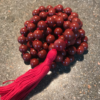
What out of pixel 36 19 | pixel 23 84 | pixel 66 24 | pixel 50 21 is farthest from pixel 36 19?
pixel 23 84

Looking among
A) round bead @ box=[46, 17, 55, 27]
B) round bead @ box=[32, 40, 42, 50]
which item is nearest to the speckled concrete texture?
round bead @ box=[32, 40, 42, 50]

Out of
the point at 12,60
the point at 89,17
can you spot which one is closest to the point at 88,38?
the point at 89,17

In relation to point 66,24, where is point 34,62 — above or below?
below

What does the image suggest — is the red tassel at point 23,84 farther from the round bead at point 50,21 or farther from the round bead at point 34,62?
the round bead at point 50,21

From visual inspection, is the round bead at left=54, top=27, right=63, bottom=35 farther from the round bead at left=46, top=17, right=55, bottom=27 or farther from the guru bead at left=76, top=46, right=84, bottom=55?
the guru bead at left=76, top=46, right=84, bottom=55

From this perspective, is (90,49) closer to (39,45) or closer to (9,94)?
(39,45)

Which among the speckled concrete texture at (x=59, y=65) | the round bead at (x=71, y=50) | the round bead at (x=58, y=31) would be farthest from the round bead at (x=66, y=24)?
the speckled concrete texture at (x=59, y=65)

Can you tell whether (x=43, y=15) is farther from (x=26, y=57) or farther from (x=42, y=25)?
(x=26, y=57)
